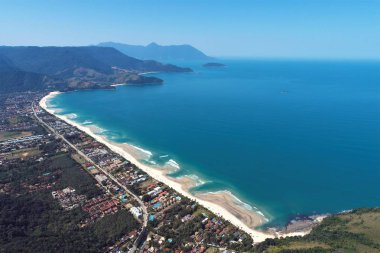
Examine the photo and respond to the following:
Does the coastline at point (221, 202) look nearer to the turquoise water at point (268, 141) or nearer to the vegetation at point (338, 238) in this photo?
the turquoise water at point (268, 141)

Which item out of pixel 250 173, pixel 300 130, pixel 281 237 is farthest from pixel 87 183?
pixel 300 130

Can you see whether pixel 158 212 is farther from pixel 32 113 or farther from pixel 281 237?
pixel 32 113

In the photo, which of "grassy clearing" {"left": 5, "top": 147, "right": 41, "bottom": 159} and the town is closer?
the town

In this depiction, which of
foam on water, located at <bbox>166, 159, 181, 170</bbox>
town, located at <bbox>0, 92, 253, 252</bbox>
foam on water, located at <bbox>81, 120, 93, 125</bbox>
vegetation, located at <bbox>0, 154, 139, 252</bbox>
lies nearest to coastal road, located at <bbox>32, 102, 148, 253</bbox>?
town, located at <bbox>0, 92, 253, 252</bbox>

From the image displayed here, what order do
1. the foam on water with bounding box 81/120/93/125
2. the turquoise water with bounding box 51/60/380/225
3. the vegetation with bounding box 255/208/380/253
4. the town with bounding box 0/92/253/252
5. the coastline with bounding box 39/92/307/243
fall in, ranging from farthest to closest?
the foam on water with bounding box 81/120/93/125 < the turquoise water with bounding box 51/60/380/225 < the coastline with bounding box 39/92/307/243 < the town with bounding box 0/92/253/252 < the vegetation with bounding box 255/208/380/253

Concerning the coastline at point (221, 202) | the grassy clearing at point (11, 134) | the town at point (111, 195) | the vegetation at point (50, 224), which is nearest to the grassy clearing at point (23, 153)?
the town at point (111, 195)

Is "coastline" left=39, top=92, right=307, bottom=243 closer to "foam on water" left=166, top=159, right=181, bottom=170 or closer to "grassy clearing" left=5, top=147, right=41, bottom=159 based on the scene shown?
"foam on water" left=166, top=159, right=181, bottom=170
